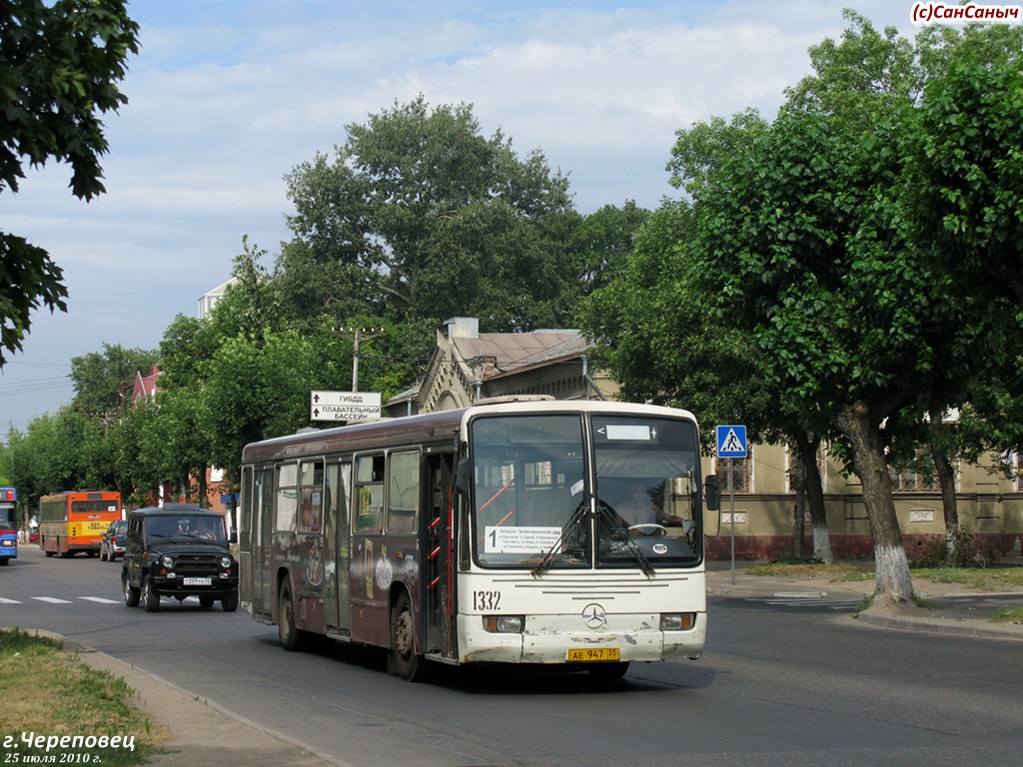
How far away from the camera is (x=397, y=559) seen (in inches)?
626

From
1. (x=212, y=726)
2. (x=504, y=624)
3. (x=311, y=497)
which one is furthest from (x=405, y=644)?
(x=212, y=726)

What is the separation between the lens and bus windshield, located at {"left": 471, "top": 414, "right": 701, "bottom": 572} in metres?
14.1

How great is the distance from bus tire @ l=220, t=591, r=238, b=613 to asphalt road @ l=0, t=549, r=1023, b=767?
5.94 meters

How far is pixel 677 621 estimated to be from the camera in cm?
1431

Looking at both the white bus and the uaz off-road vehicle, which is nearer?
the white bus

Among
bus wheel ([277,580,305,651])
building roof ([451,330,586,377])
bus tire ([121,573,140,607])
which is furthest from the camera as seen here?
building roof ([451,330,586,377])

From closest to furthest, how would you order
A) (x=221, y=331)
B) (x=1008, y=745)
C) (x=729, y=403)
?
(x=1008, y=745) → (x=729, y=403) → (x=221, y=331)

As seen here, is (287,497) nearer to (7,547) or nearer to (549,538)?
(549,538)

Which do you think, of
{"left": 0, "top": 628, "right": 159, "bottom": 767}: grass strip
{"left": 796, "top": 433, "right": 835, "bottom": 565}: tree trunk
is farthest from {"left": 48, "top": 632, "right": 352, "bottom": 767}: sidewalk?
{"left": 796, "top": 433, "right": 835, "bottom": 565}: tree trunk

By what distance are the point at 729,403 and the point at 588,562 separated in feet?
76.3

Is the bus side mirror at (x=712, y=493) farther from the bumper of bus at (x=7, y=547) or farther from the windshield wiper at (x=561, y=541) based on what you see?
the bumper of bus at (x=7, y=547)

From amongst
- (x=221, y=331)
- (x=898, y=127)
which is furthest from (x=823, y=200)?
(x=221, y=331)

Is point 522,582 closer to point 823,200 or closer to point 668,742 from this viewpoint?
point 668,742

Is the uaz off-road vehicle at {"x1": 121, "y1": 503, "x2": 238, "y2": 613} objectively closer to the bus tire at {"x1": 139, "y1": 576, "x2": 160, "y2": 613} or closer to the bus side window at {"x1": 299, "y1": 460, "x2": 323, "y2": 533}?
the bus tire at {"x1": 139, "y1": 576, "x2": 160, "y2": 613}
